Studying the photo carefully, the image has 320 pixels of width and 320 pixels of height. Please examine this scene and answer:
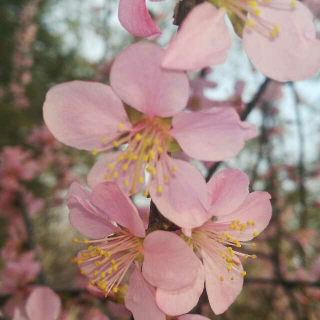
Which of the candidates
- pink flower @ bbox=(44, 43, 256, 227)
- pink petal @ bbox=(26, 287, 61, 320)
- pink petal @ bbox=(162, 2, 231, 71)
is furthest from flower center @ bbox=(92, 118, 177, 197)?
pink petal @ bbox=(26, 287, 61, 320)

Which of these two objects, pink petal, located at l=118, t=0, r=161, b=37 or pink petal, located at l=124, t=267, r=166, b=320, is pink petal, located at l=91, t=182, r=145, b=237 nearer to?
pink petal, located at l=124, t=267, r=166, b=320

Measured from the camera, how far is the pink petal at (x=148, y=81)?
496 mm

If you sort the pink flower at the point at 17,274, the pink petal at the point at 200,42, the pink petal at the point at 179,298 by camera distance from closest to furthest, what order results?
the pink petal at the point at 200,42, the pink petal at the point at 179,298, the pink flower at the point at 17,274

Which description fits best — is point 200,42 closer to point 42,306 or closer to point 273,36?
point 273,36

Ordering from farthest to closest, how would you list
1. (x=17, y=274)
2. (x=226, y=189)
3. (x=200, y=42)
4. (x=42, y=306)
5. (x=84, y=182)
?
(x=84, y=182), (x=17, y=274), (x=42, y=306), (x=226, y=189), (x=200, y=42)

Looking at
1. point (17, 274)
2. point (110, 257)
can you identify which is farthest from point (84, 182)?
point (110, 257)

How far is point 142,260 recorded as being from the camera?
0.62 metres

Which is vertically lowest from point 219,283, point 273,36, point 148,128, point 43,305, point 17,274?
point 17,274

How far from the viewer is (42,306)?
87cm

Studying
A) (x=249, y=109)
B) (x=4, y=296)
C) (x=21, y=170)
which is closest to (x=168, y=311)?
(x=249, y=109)

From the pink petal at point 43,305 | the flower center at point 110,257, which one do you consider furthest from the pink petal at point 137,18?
the pink petal at point 43,305

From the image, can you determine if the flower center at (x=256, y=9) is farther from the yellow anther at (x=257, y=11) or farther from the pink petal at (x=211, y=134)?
the pink petal at (x=211, y=134)

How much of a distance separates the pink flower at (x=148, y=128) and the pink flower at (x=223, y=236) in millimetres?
64

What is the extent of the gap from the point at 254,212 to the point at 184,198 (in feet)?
0.56
